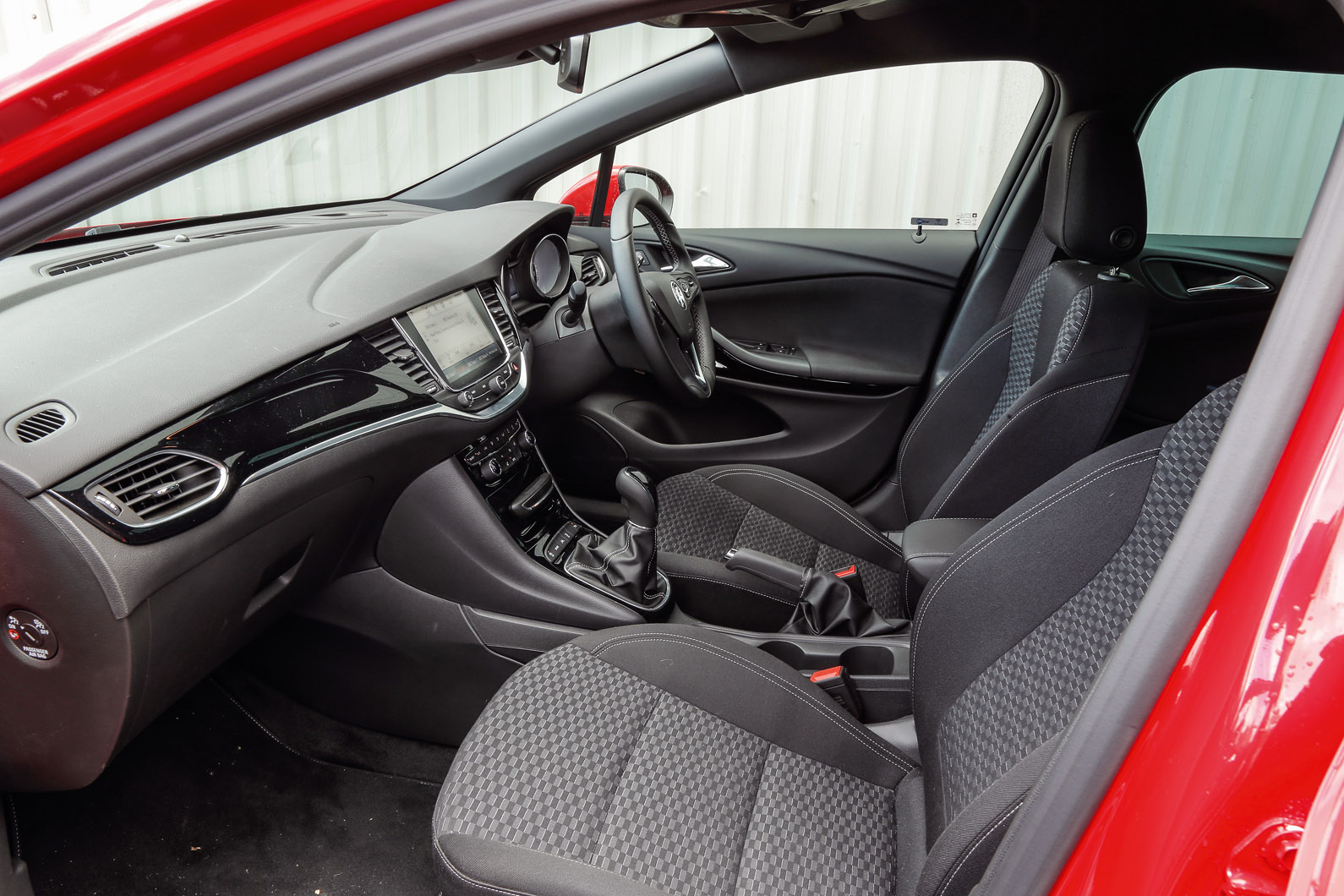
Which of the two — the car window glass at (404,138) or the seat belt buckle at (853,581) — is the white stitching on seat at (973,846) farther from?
the car window glass at (404,138)

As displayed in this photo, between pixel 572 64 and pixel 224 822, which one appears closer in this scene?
pixel 572 64

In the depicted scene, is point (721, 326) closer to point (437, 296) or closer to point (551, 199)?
point (551, 199)

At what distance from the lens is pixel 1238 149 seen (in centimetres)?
219

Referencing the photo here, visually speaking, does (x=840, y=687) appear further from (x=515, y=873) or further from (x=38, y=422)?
(x=38, y=422)

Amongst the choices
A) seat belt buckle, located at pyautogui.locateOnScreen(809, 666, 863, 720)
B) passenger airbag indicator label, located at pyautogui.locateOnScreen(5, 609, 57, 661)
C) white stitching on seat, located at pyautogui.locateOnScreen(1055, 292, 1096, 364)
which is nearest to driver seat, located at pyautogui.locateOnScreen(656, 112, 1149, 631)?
white stitching on seat, located at pyautogui.locateOnScreen(1055, 292, 1096, 364)

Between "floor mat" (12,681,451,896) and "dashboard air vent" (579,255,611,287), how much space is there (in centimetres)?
100

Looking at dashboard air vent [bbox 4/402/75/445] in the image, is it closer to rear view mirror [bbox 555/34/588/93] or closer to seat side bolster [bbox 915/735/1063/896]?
rear view mirror [bbox 555/34/588/93]

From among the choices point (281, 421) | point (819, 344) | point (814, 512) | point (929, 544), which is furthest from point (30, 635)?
point (819, 344)

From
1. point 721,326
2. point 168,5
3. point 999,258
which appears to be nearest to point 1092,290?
→ point 999,258

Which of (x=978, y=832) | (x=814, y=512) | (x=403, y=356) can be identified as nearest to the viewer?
(x=978, y=832)

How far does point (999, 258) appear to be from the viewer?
2334 millimetres

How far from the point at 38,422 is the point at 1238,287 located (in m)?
2.34

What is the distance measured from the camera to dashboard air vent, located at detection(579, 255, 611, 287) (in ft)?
6.77

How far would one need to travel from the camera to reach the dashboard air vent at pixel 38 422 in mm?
951
